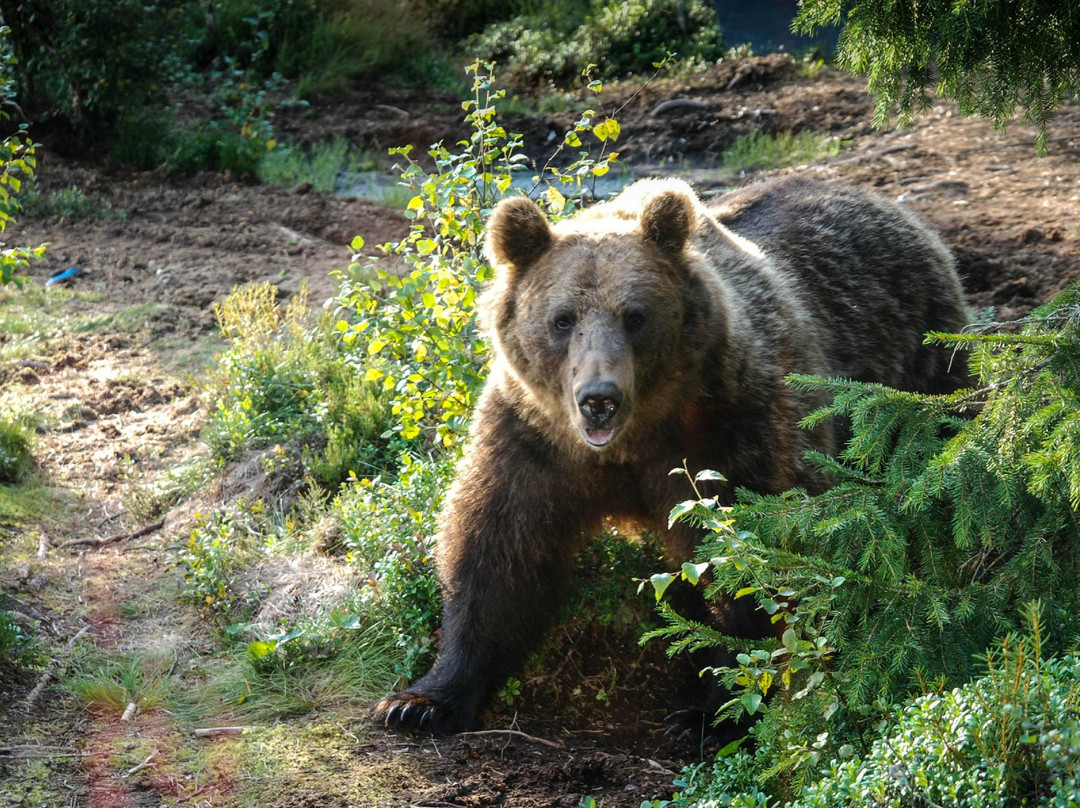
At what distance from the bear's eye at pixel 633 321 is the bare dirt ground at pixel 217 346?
154 centimetres

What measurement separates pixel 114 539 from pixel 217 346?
2320 mm

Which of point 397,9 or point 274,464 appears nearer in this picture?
point 274,464

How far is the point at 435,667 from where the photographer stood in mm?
4734

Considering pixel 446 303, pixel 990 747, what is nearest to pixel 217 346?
pixel 446 303

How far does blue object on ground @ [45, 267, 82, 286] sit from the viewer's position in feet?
30.5

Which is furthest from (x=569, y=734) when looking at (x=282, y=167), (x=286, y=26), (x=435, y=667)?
(x=286, y=26)

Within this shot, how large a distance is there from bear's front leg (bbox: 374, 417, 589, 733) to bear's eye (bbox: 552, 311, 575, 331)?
46 cm

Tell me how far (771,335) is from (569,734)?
1.71 meters

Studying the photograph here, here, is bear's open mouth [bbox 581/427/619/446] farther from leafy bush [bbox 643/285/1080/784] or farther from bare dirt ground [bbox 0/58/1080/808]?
bare dirt ground [bbox 0/58/1080/808]

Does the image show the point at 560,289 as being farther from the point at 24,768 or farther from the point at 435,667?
the point at 24,768

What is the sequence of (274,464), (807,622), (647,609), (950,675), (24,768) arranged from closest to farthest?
(950,675), (807,622), (24,768), (647,609), (274,464)

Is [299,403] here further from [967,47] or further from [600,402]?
[967,47]

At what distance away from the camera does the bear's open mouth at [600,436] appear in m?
3.95

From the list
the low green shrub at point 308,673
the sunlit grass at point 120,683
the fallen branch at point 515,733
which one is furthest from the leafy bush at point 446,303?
the sunlit grass at point 120,683
